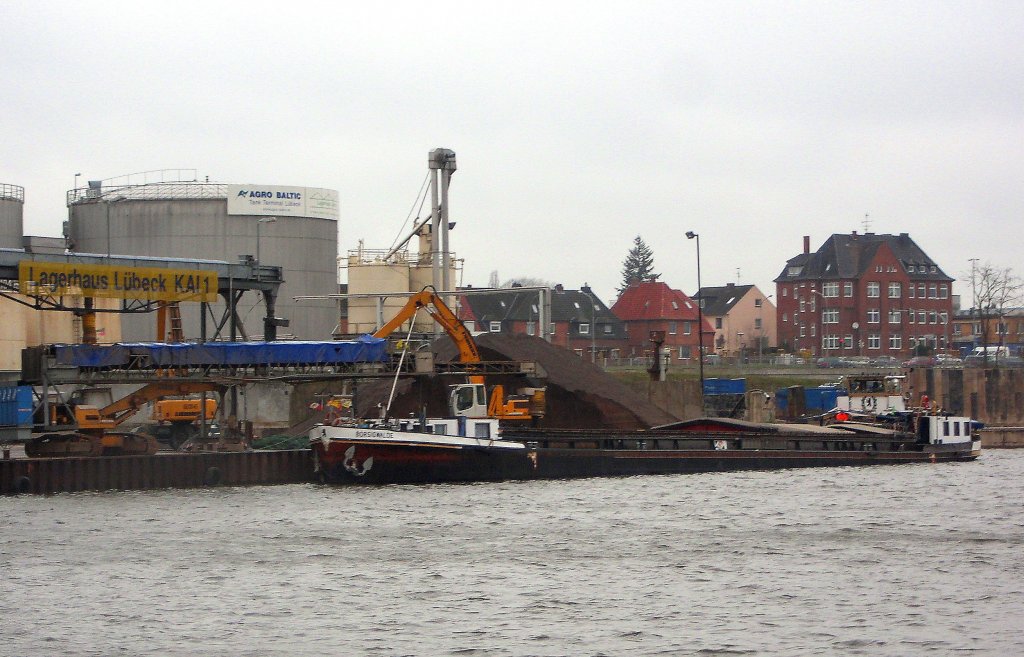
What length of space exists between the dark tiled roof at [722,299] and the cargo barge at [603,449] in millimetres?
84549

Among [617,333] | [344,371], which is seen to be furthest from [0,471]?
[617,333]

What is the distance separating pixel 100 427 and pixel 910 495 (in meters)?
31.8

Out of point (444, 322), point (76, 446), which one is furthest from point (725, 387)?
point (76, 446)

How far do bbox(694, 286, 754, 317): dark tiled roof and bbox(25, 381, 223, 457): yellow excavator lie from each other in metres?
108

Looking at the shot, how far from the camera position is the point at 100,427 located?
177 ft

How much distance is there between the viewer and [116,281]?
5491 cm

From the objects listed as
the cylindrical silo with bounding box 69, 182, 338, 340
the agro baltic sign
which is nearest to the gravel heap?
the cylindrical silo with bounding box 69, 182, 338, 340

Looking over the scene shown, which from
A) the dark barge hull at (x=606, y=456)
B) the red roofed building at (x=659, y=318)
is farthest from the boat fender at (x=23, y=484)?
the red roofed building at (x=659, y=318)

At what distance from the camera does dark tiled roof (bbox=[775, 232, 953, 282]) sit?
138250 mm

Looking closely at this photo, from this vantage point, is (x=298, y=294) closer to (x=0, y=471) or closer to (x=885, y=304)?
(x=0, y=471)

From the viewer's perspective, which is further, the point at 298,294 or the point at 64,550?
the point at 298,294

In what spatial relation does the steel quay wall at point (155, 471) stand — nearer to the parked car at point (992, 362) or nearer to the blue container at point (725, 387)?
the blue container at point (725, 387)

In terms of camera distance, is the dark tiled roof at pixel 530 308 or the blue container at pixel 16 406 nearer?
the blue container at pixel 16 406

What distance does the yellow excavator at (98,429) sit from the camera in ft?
176
